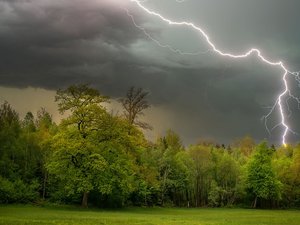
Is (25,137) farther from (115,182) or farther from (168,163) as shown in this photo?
(168,163)

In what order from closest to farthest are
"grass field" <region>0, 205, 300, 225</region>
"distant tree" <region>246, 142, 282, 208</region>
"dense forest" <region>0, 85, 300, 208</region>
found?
1. "grass field" <region>0, 205, 300, 225</region>
2. "dense forest" <region>0, 85, 300, 208</region>
3. "distant tree" <region>246, 142, 282, 208</region>

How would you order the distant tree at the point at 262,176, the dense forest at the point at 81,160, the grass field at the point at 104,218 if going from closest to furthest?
1. the grass field at the point at 104,218
2. the dense forest at the point at 81,160
3. the distant tree at the point at 262,176

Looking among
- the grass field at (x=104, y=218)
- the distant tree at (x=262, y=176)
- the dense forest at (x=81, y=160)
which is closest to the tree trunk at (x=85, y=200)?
the dense forest at (x=81, y=160)

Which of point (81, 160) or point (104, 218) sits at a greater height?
point (81, 160)

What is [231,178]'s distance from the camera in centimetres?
→ 10338

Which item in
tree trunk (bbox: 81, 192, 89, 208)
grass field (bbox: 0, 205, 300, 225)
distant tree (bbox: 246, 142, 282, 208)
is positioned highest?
distant tree (bbox: 246, 142, 282, 208)

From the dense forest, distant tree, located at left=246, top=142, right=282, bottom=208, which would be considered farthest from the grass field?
distant tree, located at left=246, top=142, right=282, bottom=208

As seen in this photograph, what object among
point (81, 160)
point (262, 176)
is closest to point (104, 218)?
point (81, 160)

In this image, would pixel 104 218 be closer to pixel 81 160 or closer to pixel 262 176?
pixel 81 160

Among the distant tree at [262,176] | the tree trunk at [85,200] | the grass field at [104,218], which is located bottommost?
the grass field at [104,218]

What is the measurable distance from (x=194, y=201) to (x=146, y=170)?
35.8m

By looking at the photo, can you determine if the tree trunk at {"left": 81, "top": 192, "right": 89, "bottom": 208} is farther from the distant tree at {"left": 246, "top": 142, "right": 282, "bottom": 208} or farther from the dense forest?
the distant tree at {"left": 246, "top": 142, "right": 282, "bottom": 208}

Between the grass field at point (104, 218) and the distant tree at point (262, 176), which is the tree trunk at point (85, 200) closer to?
the grass field at point (104, 218)

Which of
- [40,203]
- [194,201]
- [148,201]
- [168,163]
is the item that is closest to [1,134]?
[40,203]
